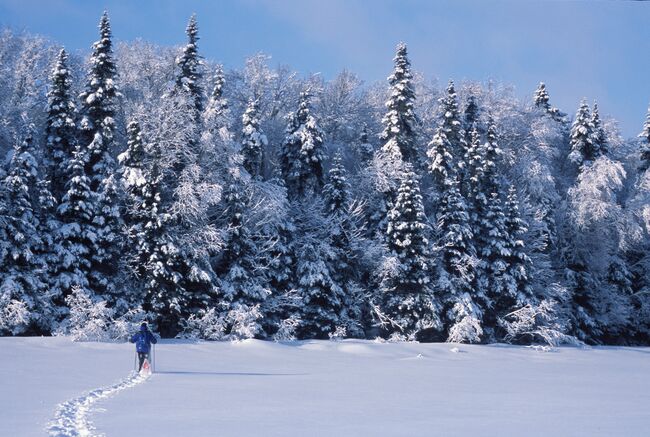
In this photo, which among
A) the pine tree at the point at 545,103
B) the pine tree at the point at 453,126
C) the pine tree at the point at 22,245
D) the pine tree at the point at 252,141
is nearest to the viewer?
the pine tree at the point at 22,245

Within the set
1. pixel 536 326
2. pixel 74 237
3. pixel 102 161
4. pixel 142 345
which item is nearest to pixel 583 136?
pixel 536 326

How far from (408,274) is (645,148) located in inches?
1087

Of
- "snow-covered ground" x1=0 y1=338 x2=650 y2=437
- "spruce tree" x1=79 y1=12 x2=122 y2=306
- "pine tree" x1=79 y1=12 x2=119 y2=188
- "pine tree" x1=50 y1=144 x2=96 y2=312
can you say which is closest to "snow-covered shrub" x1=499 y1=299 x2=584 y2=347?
"snow-covered ground" x1=0 y1=338 x2=650 y2=437

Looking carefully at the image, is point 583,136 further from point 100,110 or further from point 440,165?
point 100,110

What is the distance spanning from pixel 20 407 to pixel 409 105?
3400 cm

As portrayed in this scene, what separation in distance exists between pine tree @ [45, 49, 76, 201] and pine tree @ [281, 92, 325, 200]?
13.3m

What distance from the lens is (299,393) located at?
1672 cm

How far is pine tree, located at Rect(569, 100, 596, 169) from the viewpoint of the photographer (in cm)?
5288

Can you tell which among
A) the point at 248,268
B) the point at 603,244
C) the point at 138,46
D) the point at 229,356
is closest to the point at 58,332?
the point at 229,356

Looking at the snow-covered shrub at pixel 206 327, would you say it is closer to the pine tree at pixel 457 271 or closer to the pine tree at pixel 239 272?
the pine tree at pixel 239 272

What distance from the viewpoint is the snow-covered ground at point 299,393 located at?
38.7 feet

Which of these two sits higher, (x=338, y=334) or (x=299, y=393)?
(x=338, y=334)

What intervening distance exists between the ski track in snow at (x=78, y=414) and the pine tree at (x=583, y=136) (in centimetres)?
4505

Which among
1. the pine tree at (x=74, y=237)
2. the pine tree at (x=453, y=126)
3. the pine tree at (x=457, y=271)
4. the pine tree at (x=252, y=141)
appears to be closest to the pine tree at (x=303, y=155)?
the pine tree at (x=252, y=141)
